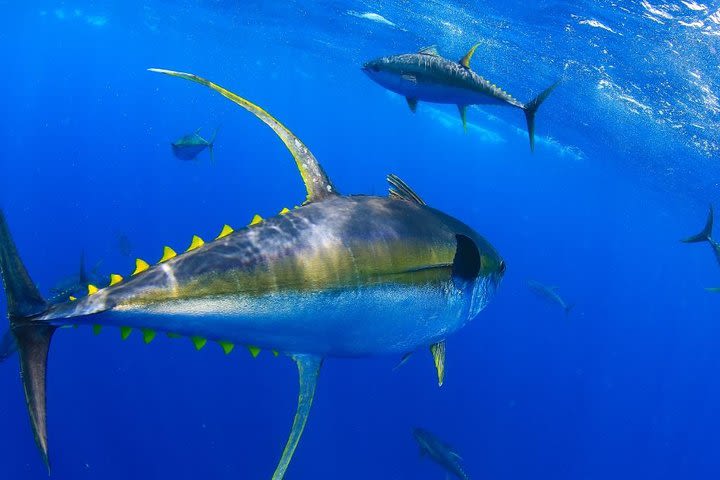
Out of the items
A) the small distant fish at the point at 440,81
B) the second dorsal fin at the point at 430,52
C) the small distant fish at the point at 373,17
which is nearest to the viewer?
the small distant fish at the point at 440,81

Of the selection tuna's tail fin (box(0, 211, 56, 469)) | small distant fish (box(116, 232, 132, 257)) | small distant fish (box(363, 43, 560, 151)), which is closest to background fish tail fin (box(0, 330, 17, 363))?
small distant fish (box(116, 232, 132, 257))

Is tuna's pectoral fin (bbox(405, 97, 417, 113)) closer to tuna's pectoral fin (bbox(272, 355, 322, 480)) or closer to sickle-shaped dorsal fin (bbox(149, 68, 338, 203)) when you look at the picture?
sickle-shaped dorsal fin (bbox(149, 68, 338, 203))

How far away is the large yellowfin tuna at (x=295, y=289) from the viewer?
1295 millimetres

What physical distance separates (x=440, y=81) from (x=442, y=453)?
623 cm

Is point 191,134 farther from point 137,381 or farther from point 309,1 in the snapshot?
point 309,1

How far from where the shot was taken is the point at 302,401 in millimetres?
1479

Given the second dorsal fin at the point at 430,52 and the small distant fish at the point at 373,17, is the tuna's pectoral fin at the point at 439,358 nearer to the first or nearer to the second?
the second dorsal fin at the point at 430,52

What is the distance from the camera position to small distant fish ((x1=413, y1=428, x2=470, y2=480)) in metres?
7.77

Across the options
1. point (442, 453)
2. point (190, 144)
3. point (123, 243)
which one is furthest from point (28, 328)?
point (123, 243)

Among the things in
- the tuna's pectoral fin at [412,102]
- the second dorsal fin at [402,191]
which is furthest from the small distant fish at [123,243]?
the second dorsal fin at [402,191]

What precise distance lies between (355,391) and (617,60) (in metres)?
13.9

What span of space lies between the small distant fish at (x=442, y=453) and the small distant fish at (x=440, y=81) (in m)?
5.60

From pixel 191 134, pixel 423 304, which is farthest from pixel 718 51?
pixel 423 304

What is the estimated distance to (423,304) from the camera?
1754 millimetres
